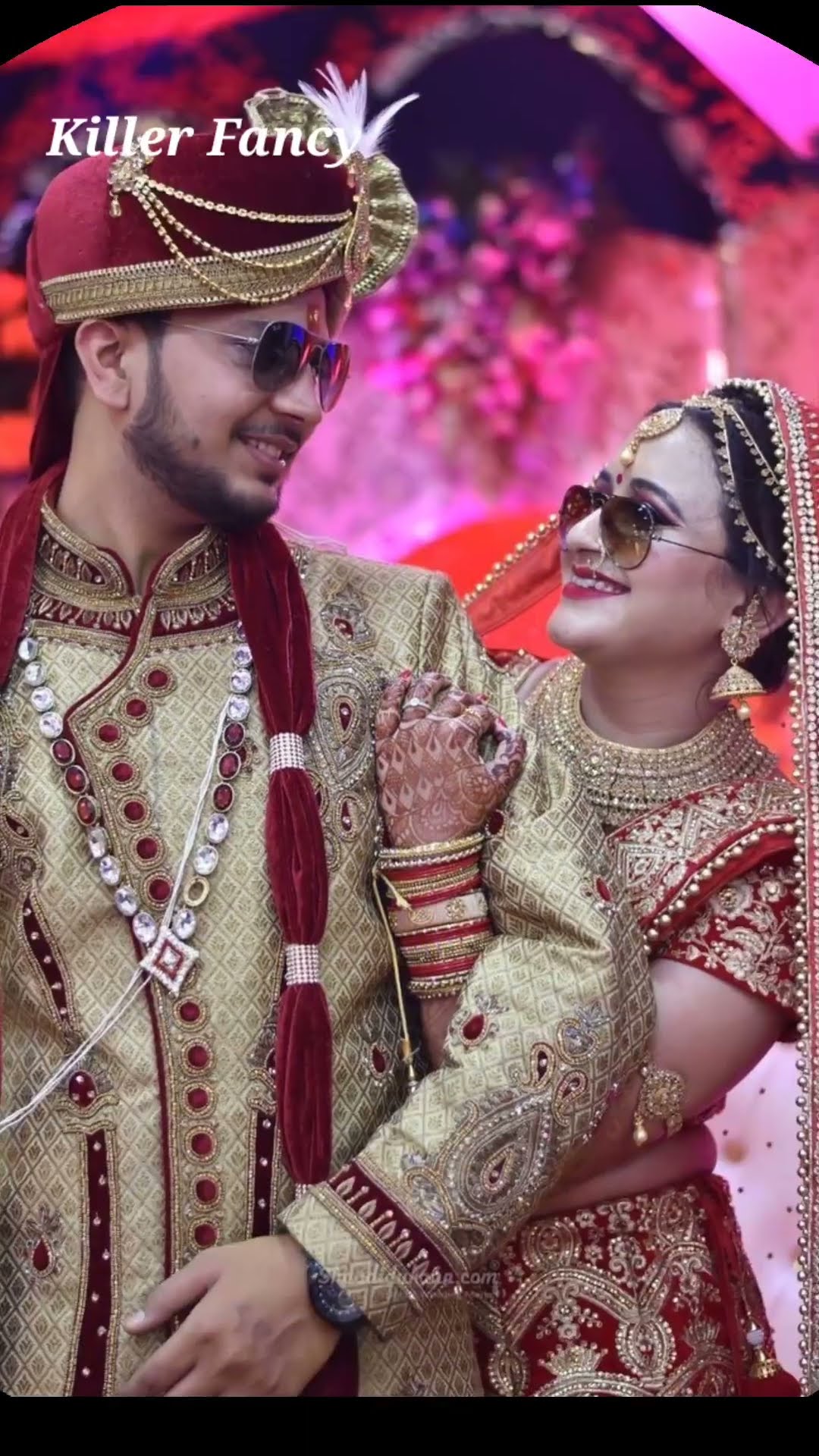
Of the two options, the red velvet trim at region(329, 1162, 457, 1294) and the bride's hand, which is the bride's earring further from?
the red velvet trim at region(329, 1162, 457, 1294)

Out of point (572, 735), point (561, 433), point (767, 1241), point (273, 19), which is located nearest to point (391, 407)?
point (561, 433)

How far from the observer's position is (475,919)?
2.92 metres

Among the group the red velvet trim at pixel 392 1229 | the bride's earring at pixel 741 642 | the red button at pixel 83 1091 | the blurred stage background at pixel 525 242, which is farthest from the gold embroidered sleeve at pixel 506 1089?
the blurred stage background at pixel 525 242

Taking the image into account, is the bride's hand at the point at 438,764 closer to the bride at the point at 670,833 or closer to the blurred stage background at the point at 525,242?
the bride at the point at 670,833

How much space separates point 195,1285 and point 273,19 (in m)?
2.22

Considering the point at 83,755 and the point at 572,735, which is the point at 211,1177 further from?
the point at 572,735

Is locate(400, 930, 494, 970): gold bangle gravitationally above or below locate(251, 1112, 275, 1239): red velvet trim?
above

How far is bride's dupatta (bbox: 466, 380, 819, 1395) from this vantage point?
3111 mm

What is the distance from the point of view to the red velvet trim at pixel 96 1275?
2.75 metres

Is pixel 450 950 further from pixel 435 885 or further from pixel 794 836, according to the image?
pixel 794 836

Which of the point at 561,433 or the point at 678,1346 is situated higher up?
the point at 561,433

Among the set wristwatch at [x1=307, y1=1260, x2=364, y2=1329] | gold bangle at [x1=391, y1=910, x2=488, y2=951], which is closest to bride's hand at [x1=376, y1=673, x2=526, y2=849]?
gold bangle at [x1=391, y1=910, x2=488, y2=951]

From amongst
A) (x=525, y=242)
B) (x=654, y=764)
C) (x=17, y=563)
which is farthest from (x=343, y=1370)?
(x=525, y=242)

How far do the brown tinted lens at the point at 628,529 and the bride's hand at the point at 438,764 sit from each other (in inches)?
18.8
